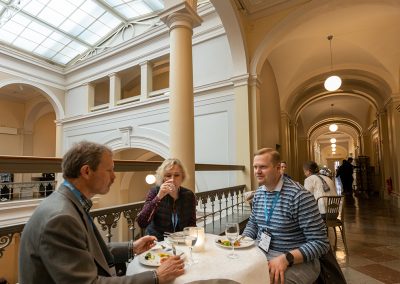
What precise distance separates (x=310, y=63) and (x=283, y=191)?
25.6 feet

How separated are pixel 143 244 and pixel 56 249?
0.77 meters

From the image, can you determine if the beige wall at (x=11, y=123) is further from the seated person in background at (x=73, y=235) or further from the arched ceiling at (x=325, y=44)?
the seated person in background at (x=73, y=235)

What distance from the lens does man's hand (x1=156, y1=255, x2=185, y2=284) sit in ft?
4.09

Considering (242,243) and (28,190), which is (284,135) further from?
(28,190)

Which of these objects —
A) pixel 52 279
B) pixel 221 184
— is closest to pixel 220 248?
pixel 52 279

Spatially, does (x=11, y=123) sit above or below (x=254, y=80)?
above

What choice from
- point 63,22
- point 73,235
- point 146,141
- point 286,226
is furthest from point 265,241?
point 63,22

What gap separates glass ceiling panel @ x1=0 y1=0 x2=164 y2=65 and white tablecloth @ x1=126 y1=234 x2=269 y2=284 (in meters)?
9.15

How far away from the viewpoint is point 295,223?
200 centimetres

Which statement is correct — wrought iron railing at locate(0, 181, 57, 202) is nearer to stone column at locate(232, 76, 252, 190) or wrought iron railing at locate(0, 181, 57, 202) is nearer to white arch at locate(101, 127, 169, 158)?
white arch at locate(101, 127, 169, 158)

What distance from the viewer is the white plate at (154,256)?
1.47m

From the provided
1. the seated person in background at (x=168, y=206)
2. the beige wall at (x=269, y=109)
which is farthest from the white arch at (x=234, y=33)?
the seated person in background at (x=168, y=206)

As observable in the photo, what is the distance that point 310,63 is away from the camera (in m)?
8.73

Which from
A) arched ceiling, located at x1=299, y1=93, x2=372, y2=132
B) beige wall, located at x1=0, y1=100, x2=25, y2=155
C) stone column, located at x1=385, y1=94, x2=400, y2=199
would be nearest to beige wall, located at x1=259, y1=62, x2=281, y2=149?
stone column, located at x1=385, y1=94, x2=400, y2=199
